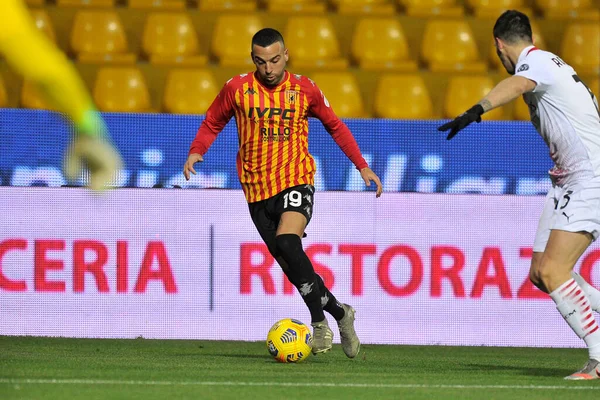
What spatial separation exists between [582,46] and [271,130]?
Result: 6254 mm

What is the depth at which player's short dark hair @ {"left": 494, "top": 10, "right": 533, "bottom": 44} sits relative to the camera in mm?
6398

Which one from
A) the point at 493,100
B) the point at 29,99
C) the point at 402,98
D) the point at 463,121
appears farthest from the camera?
the point at 402,98

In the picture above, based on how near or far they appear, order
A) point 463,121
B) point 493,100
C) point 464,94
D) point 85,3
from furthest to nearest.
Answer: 1. point 85,3
2. point 464,94
3. point 493,100
4. point 463,121

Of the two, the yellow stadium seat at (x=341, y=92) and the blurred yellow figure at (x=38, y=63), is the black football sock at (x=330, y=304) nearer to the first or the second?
the blurred yellow figure at (x=38, y=63)

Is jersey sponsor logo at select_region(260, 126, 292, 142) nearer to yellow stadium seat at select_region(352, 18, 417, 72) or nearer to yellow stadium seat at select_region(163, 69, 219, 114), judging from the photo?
yellow stadium seat at select_region(163, 69, 219, 114)

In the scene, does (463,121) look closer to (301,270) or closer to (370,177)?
(370,177)

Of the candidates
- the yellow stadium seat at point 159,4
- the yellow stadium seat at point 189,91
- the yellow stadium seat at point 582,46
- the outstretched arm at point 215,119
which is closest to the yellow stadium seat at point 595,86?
the yellow stadium seat at point 582,46

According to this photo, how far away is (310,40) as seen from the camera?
12.6 metres

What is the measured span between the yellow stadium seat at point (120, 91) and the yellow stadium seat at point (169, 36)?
30.4 inches

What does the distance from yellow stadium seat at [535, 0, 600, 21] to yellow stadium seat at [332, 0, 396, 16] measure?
178cm

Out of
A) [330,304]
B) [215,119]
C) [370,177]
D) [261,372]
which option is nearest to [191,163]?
[215,119]

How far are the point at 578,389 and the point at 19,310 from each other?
523cm

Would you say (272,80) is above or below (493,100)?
above

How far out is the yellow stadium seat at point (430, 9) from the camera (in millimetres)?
13172
